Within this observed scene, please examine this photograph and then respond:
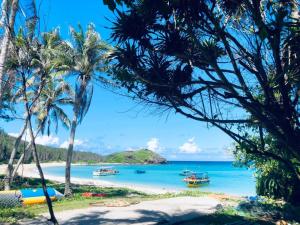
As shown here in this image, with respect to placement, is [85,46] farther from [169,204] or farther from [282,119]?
[282,119]

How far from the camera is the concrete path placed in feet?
38.2

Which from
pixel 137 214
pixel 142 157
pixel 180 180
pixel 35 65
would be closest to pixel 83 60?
pixel 35 65

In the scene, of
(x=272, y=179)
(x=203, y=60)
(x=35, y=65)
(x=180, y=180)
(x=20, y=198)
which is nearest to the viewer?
(x=203, y=60)

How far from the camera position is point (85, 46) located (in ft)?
72.1

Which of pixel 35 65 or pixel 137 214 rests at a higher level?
pixel 35 65

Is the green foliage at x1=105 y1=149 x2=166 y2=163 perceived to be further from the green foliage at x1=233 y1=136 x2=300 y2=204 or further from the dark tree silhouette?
the dark tree silhouette

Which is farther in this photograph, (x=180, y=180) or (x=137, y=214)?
(x=180, y=180)

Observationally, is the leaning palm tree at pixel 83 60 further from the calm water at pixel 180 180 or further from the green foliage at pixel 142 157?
the green foliage at pixel 142 157

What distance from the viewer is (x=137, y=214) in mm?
13086

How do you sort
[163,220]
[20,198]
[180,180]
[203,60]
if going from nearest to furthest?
[203,60] < [163,220] < [20,198] < [180,180]

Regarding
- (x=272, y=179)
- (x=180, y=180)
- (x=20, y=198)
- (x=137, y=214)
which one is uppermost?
(x=180, y=180)

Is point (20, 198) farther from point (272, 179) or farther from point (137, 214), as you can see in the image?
point (272, 179)

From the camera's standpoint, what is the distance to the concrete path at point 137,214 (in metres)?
11.6

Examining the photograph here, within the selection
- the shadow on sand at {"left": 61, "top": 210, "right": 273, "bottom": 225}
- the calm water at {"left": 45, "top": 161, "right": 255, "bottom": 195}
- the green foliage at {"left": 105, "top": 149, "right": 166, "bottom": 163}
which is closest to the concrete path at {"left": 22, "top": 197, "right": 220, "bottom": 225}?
the shadow on sand at {"left": 61, "top": 210, "right": 273, "bottom": 225}
